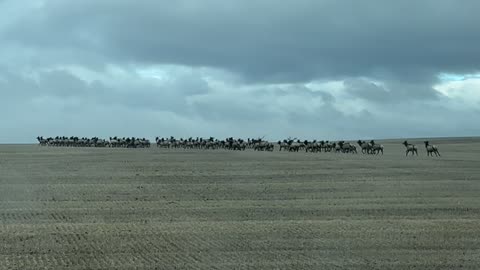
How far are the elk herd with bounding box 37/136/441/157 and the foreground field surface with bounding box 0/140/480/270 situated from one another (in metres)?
25.1

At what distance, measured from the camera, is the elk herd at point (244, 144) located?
2222 inches

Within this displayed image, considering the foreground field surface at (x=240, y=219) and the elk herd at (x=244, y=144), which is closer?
the foreground field surface at (x=240, y=219)

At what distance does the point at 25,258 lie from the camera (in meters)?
12.9

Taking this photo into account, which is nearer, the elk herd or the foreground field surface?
the foreground field surface

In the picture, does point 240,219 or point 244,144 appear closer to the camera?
point 240,219

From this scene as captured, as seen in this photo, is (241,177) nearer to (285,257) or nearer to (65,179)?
(65,179)

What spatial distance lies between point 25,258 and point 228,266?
373 cm

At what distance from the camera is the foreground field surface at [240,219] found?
12898 millimetres

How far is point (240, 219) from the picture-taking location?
17688 millimetres

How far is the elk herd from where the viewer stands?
2222 inches

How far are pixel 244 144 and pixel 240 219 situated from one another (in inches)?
2210

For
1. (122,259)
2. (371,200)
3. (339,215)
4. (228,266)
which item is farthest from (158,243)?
(371,200)

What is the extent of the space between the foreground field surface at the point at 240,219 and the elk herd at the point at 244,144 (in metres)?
25.1

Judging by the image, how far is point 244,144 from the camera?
73812mm
